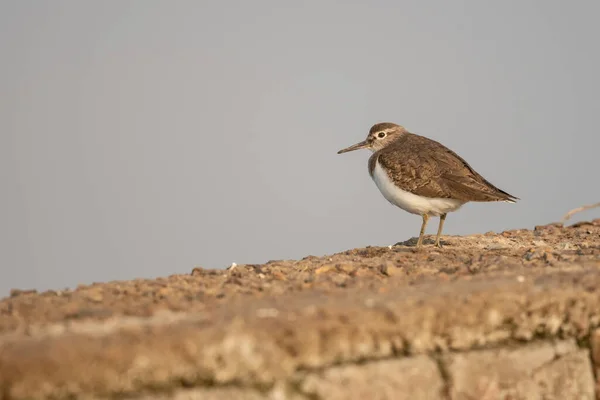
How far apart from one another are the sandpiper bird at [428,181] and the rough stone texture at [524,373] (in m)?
4.26

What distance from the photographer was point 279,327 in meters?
4.16

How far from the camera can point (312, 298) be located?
4.96m

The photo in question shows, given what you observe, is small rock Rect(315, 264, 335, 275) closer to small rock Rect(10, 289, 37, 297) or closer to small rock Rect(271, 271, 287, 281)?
small rock Rect(271, 271, 287, 281)

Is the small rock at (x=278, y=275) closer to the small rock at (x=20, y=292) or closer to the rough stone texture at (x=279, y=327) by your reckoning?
the rough stone texture at (x=279, y=327)

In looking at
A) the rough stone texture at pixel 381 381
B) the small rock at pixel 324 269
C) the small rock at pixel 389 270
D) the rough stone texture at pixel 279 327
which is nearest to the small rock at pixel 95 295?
the rough stone texture at pixel 279 327

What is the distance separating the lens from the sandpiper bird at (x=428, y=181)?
30.7 feet

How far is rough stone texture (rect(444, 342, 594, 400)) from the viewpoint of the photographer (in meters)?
4.69

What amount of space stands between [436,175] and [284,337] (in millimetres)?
5674

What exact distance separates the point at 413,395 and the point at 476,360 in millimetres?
548

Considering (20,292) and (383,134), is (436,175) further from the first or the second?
(20,292)

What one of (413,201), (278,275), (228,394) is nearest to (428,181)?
(413,201)

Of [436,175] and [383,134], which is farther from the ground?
→ [383,134]

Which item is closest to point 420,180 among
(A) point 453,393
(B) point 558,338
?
(B) point 558,338

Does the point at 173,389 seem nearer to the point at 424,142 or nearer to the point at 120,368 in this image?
the point at 120,368
